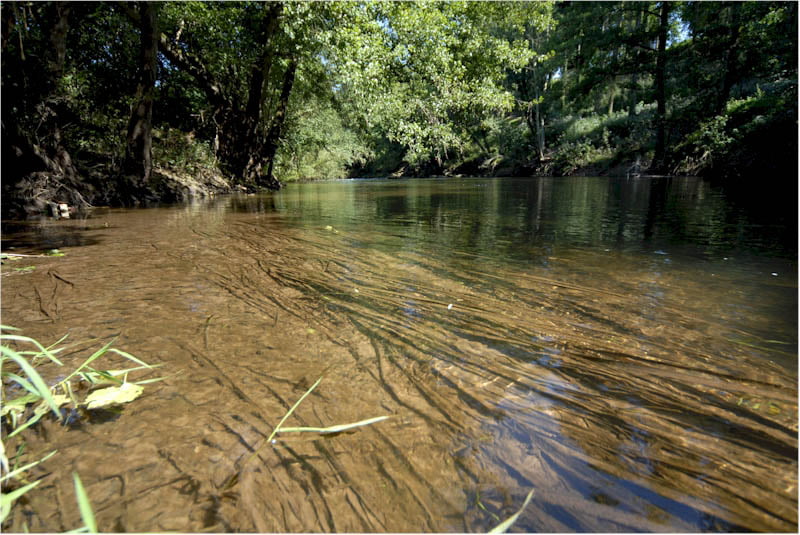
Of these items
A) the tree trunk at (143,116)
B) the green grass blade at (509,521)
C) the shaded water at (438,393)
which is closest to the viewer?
the green grass blade at (509,521)

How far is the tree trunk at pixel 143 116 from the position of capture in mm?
9289

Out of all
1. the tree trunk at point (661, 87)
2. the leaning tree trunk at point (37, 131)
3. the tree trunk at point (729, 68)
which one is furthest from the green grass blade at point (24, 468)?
the tree trunk at point (661, 87)

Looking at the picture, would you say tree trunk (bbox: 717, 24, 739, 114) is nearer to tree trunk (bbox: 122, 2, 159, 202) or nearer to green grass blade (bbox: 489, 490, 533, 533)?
tree trunk (bbox: 122, 2, 159, 202)

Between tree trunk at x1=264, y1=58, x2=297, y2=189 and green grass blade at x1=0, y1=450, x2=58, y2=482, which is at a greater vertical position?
tree trunk at x1=264, y1=58, x2=297, y2=189

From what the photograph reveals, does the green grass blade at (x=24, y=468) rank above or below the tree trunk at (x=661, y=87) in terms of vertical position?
below

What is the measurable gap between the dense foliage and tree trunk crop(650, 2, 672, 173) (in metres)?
0.07

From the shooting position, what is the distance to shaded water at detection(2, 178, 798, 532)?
1.00 metres

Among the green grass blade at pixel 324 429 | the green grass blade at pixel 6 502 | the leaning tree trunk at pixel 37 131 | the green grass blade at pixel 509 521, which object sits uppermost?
the leaning tree trunk at pixel 37 131

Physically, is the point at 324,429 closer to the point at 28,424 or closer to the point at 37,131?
the point at 28,424

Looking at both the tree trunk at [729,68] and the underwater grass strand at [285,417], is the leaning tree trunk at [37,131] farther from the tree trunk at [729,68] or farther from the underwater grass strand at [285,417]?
the tree trunk at [729,68]

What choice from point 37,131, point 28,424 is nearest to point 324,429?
point 28,424

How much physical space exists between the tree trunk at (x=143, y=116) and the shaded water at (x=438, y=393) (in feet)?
26.1

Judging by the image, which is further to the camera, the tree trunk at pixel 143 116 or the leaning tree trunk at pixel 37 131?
the tree trunk at pixel 143 116

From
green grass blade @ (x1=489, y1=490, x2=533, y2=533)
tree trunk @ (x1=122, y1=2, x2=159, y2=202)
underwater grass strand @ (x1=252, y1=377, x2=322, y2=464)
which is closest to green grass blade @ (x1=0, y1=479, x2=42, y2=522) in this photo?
underwater grass strand @ (x1=252, y1=377, x2=322, y2=464)
